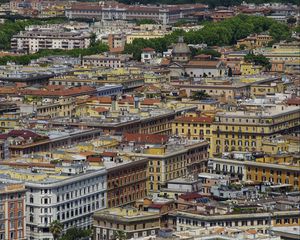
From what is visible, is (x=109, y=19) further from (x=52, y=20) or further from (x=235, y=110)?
(x=235, y=110)

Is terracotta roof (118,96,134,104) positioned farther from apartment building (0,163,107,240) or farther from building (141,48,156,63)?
building (141,48,156,63)

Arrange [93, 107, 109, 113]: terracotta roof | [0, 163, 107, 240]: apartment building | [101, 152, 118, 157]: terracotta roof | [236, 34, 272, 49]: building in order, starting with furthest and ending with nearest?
[236, 34, 272, 49]: building
[93, 107, 109, 113]: terracotta roof
[101, 152, 118, 157]: terracotta roof
[0, 163, 107, 240]: apartment building

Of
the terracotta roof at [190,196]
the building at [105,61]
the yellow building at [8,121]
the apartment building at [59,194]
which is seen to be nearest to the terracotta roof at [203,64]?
the building at [105,61]

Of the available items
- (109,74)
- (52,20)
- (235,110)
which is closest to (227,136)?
(235,110)

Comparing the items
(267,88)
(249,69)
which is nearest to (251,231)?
(267,88)

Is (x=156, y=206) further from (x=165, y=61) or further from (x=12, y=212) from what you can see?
(x=165, y=61)

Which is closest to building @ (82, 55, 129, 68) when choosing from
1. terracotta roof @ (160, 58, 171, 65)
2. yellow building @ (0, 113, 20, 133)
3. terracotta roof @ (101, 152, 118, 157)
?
terracotta roof @ (160, 58, 171, 65)
